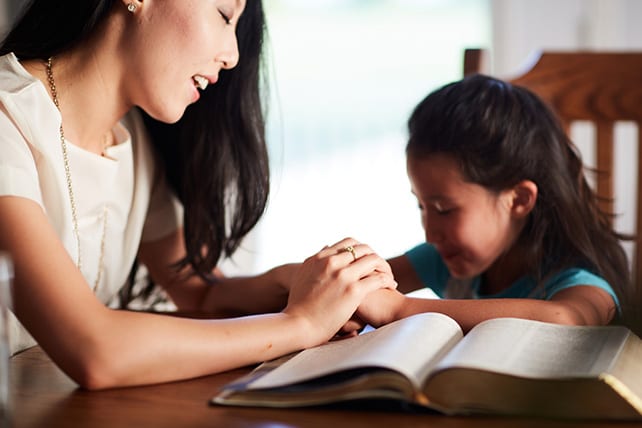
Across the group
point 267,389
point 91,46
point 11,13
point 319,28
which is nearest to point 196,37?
point 91,46

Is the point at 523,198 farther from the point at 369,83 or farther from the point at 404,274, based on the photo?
the point at 369,83

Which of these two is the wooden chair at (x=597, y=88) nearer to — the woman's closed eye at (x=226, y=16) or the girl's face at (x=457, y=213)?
the girl's face at (x=457, y=213)

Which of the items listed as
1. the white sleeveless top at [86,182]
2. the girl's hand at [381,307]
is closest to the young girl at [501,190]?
the girl's hand at [381,307]

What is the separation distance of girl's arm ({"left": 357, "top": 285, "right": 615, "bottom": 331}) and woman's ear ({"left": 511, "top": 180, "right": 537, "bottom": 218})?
31cm

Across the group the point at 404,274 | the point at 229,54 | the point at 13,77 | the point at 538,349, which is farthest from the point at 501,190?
the point at 13,77

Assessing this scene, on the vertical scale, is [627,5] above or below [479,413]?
above

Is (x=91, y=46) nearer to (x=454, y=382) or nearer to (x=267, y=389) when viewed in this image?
(x=267, y=389)

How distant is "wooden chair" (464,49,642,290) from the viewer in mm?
1596

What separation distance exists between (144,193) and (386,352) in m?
0.76

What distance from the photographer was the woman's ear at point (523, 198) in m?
1.39

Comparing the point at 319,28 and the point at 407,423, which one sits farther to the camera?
the point at 319,28

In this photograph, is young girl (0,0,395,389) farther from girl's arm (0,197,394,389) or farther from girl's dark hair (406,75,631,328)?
girl's dark hair (406,75,631,328)

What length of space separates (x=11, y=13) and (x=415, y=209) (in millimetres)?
1441

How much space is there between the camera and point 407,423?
73cm
